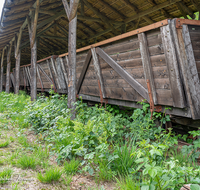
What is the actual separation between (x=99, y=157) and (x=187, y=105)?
145 centimetres

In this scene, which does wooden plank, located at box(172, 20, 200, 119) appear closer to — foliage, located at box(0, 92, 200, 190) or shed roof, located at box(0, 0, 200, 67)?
foliage, located at box(0, 92, 200, 190)

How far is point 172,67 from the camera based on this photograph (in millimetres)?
2451

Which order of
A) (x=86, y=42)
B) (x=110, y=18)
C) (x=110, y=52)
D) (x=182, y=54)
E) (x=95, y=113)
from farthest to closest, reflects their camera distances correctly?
(x=86, y=42) → (x=110, y=18) → (x=95, y=113) → (x=110, y=52) → (x=182, y=54)

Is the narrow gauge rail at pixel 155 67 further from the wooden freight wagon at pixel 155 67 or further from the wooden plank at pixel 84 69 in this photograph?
the wooden plank at pixel 84 69

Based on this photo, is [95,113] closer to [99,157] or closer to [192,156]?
[99,157]

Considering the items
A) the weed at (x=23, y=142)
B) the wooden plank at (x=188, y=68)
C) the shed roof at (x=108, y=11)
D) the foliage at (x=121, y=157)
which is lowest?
the foliage at (x=121, y=157)

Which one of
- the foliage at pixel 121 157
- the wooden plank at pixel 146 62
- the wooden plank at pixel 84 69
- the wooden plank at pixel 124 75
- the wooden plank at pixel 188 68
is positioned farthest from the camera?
the wooden plank at pixel 84 69

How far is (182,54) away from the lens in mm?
2369

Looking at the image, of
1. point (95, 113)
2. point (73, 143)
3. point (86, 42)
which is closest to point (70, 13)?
point (95, 113)

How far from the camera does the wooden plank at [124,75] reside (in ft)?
9.96

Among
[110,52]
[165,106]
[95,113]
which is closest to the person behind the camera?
[165,106]

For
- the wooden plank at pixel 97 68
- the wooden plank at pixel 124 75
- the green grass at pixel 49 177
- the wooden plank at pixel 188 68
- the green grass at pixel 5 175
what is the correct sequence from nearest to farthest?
the green grass at pixel 5 175
the green grass at pixel 49 177
the wooden plank at pixel 188 68
the wooden plank at pixel 124 75
the wooden plank at pixel 97 68

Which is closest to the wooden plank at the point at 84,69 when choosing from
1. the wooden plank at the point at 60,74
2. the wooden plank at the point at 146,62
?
the wooden plank at the point at 60,74

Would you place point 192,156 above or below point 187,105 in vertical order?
below
